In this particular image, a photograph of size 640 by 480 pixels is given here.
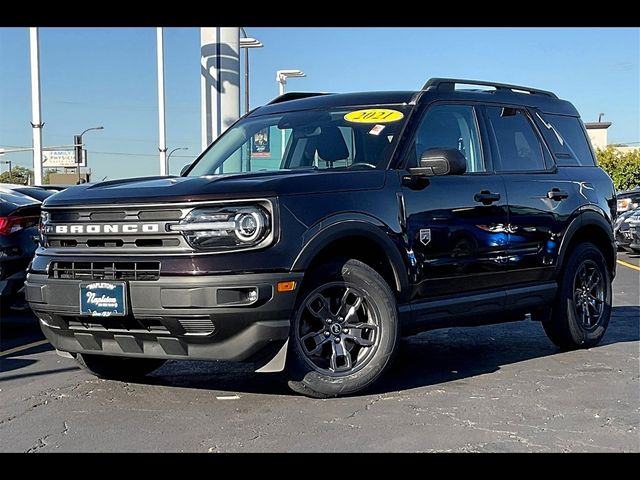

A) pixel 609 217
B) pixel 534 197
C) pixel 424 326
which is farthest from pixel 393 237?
pixel 609 217

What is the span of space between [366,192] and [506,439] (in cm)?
175

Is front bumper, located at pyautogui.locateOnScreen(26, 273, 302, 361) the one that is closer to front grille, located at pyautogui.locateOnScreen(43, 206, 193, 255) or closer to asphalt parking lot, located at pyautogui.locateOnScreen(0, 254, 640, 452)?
front grille, located at pyautogui.locateOnScreen(43, 206, 193, 255)

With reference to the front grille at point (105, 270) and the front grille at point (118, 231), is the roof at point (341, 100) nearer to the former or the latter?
the front grille at point (118, 231)

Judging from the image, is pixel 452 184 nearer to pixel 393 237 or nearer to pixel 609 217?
pixel 393 237

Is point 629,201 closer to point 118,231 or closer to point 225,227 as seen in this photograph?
point 225,227

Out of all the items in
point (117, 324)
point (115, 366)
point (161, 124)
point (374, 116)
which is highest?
point (161, 124)

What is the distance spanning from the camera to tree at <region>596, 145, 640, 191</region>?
159 ft

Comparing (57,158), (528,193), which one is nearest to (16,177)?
(57,158)

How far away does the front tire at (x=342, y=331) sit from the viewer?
4840 millimetres

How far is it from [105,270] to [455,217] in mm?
2339

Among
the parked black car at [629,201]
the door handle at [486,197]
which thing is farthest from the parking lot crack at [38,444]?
the parked black car at [629,201]

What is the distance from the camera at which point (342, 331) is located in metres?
5.03

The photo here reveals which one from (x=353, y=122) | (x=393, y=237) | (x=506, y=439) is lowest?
(x=506, y=439)

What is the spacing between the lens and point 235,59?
1405cm
